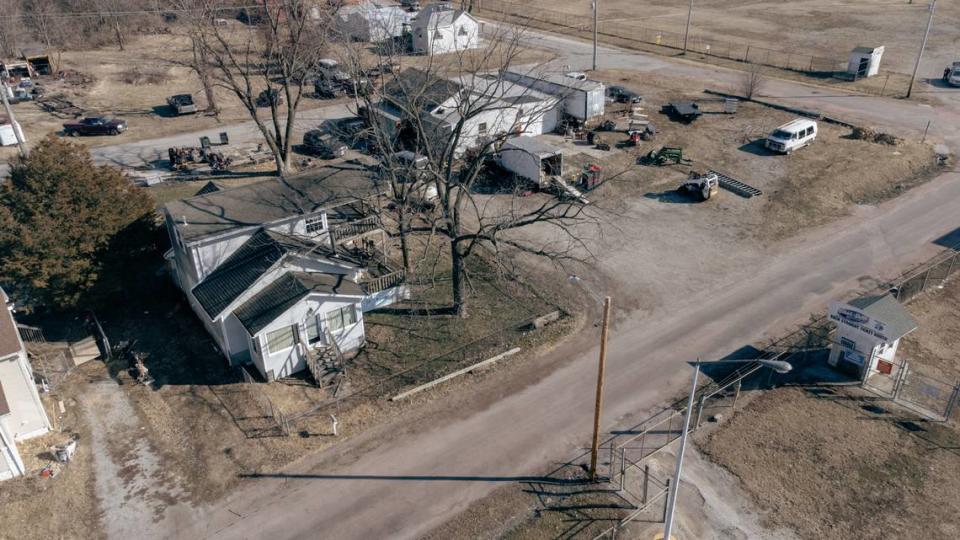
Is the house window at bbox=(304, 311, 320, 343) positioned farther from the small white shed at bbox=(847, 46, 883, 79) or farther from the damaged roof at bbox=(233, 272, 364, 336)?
the small white shed at bbox=(847, 46, 883, 79)

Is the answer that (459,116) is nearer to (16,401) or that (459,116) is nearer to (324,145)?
(324,145)

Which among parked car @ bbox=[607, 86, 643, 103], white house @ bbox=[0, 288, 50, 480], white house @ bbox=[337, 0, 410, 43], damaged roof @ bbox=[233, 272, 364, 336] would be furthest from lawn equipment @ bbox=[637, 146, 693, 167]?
white house @ bbox=[0, 288, 50, 480]

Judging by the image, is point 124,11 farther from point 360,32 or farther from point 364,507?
point 364,507

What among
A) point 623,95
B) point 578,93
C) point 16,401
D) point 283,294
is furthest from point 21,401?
point 623,95

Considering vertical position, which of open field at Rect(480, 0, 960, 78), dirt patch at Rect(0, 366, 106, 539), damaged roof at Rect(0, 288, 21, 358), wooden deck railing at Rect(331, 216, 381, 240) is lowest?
dirt patch at Rect(0, 366, 106, 539)

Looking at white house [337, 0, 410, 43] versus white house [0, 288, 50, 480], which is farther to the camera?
white house [337, 0, 410, 43]

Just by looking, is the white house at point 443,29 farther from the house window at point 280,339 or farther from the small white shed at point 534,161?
the house window at point 280,339

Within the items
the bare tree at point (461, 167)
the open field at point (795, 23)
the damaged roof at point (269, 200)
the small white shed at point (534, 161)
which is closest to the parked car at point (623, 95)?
the bare tree at point (461, 167)
